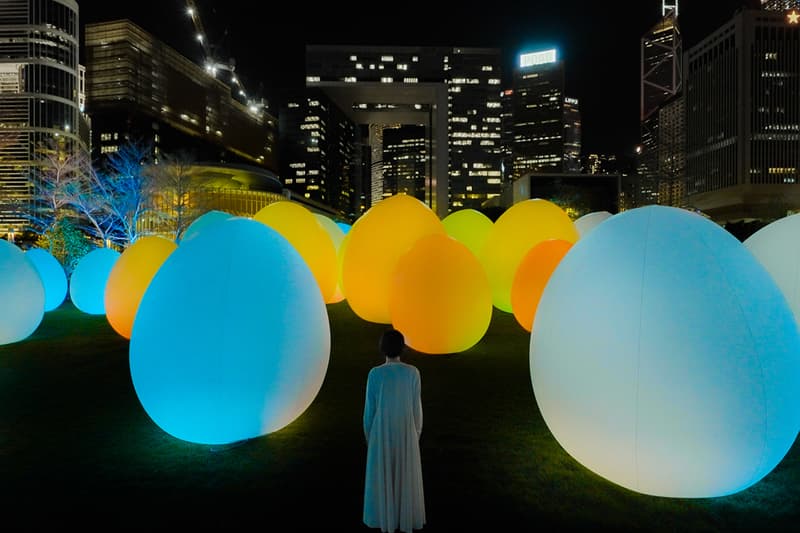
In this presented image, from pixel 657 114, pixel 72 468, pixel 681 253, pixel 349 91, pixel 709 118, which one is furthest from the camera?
pixel 657 114

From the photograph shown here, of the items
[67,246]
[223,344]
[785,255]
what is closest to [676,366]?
[223,344]

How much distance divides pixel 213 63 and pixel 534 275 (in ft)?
436

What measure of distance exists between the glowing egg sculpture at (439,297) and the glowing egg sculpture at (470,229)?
8.29 metres

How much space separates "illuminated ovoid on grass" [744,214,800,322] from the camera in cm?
819

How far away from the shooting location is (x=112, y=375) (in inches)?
343

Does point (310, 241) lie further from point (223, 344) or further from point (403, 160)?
point (403, 160)

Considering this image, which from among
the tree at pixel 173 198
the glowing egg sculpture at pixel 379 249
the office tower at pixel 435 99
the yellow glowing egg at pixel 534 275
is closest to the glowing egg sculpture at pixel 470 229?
the glowing egg sculpture at pixel 379 249

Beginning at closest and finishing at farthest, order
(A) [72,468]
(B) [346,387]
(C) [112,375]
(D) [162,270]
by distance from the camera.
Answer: (A) [72,468], (D) [162,270], (B) [346,387], (C) [112,375]

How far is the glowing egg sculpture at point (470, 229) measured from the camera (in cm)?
1834

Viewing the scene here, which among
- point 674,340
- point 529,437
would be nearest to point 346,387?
point 529,437

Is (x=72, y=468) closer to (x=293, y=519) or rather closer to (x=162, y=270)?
(x=162, y=270)

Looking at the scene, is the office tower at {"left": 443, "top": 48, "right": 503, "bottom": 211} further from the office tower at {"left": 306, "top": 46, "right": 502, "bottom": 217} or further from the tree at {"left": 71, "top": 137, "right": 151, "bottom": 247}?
Result: the tree at {"left": 71, "top": 137, "right": 151, "bottom": 247}

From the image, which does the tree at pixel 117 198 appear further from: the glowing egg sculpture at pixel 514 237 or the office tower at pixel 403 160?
the office tower at pixel 403 160

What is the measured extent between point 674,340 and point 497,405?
133 inches
